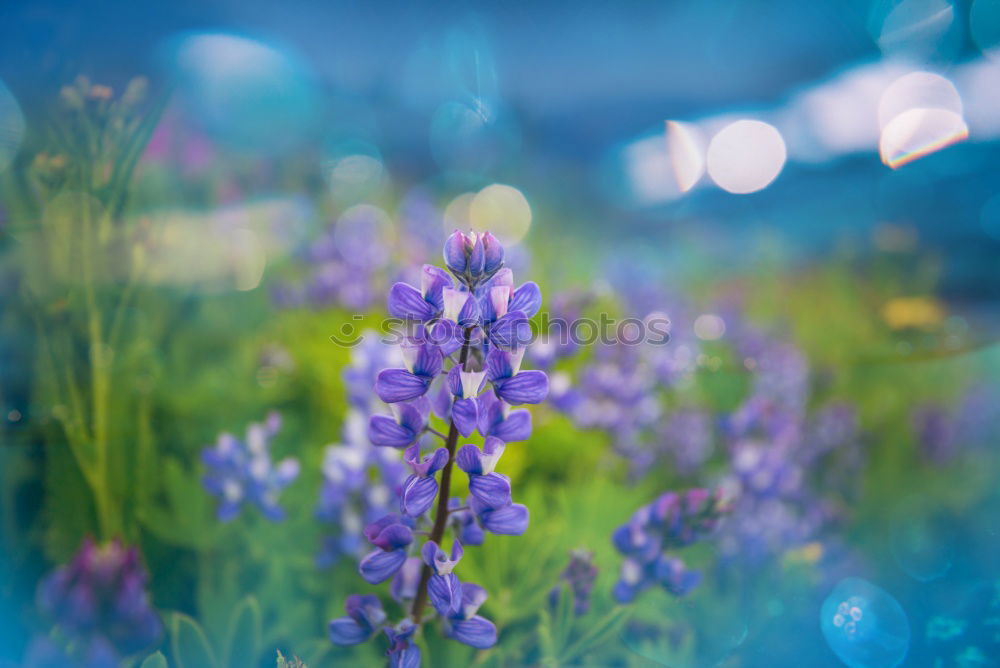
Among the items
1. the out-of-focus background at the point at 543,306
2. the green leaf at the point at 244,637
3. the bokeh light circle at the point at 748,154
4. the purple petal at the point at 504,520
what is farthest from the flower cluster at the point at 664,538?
the bokeh light circle at the point at 748,154

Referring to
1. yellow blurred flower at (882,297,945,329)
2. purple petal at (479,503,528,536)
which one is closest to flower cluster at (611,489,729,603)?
purple petal at (479,503,528,536)

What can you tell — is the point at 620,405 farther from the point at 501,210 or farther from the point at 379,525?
the point at 501,210

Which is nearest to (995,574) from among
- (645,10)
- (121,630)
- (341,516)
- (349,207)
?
(341,516)

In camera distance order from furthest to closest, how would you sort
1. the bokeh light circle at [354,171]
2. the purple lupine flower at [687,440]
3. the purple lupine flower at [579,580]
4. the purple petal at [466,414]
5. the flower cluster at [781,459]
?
1. the bokeh light circle at [354,171]
2. the purple lupine flower at [687,440]
3. the flower cluster at [781,459]
4. the purple lupine flower at [579,580]
5. the purple petal at [466,414]

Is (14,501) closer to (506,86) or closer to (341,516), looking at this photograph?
(341,516)

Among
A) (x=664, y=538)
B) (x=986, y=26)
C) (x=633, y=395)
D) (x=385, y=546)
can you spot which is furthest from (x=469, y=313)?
(x=986, y=26)

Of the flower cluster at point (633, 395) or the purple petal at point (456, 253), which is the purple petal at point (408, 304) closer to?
the purple petal at point (456, 253)
